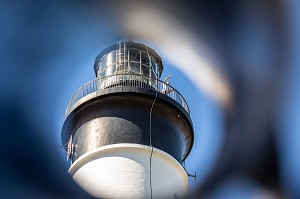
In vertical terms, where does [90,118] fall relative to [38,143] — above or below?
above

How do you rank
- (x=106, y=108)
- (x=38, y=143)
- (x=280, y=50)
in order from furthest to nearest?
(x=106, y=108) → (x=38, y=143) → (x=280, y=50)

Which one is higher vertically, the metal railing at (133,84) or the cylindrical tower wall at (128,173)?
the metal railing at (133,84)

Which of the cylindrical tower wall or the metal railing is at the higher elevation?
the metal railing

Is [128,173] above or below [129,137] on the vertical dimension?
below

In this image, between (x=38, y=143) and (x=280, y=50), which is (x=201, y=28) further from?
(x=38, y=143)

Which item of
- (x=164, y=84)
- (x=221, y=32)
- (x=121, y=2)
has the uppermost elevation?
(x=164, y=84)

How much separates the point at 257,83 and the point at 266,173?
386 mm

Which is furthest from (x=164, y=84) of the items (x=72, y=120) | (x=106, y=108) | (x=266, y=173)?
(x=266, y=173)

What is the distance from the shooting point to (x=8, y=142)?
2152 mm

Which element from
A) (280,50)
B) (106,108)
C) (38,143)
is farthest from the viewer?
(106,108)

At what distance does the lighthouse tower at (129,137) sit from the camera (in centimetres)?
673

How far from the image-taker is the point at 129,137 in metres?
7.06

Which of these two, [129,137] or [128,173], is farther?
[129,137]

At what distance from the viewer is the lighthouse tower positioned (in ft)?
22.1
